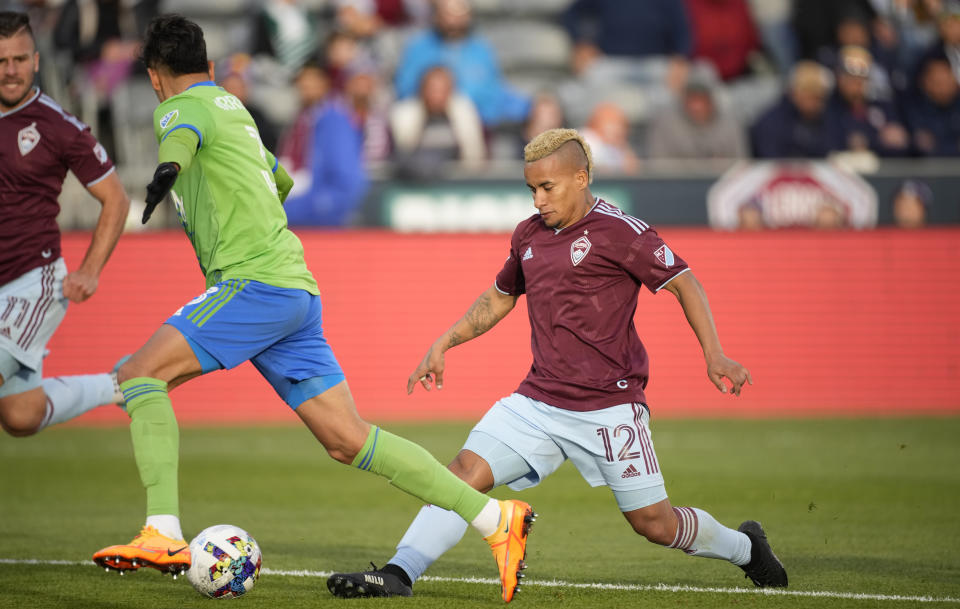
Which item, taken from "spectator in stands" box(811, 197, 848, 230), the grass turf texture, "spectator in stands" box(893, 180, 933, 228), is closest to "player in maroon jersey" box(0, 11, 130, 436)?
the grass turf texture

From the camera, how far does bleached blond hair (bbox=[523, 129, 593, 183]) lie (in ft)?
17.5

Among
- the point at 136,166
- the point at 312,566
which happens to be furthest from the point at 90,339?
the point at 312,566

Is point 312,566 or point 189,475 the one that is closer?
point 312,566

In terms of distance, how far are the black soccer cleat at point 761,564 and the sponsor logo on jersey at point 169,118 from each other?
9.49ft

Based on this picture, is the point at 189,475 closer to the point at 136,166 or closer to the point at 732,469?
the point at 732,469

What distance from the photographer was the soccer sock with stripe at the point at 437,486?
507 centimetres

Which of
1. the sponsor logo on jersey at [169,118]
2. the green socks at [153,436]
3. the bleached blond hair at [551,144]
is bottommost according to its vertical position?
the green socks at [153,436]

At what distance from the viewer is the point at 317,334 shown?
5430mm

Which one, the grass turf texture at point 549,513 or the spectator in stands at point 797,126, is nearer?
the grass turf texture at point 549,513

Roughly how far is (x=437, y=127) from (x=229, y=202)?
919cm

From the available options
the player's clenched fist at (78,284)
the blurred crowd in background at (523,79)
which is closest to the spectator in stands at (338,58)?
the blurred crowd in background at (523,79)

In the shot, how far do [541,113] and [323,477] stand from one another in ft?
20.8

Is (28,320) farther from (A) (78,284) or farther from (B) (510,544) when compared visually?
(B) (510,544)

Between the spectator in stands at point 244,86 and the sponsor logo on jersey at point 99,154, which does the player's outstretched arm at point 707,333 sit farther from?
the spectator in stands at point 244,86
